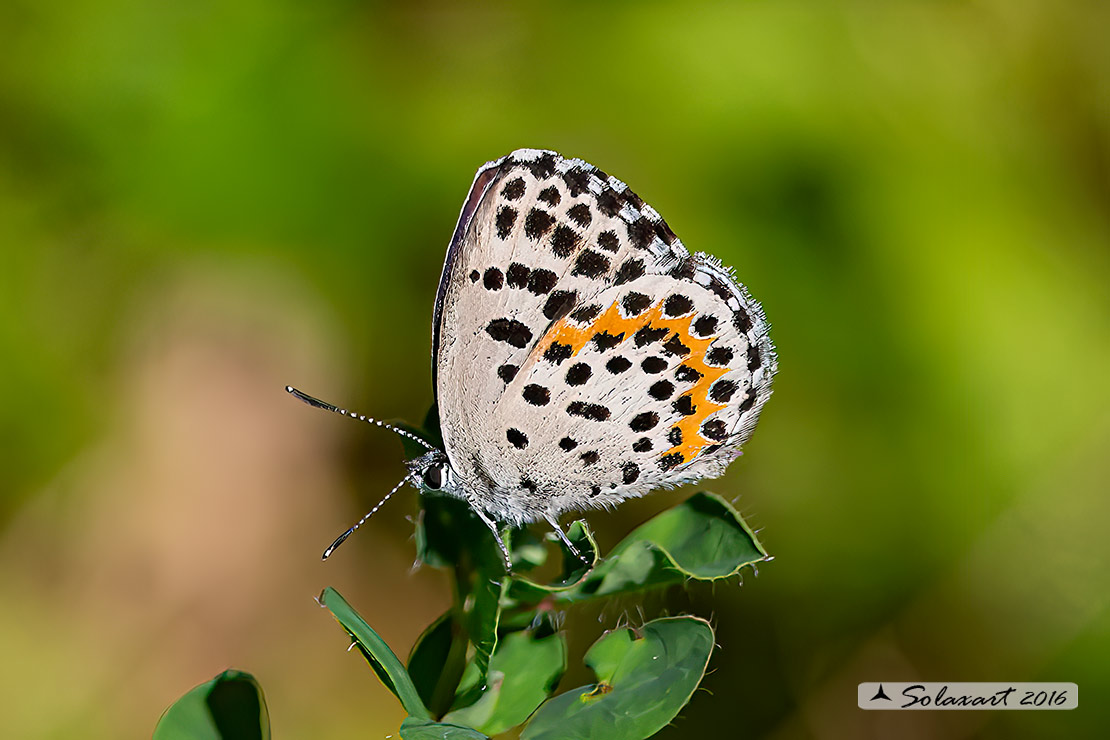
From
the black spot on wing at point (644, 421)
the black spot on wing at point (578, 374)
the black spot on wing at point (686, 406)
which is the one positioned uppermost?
the black spot on wing at point (578, 374)

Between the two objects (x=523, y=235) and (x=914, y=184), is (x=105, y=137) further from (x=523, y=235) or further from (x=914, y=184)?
(x=914, y=184)

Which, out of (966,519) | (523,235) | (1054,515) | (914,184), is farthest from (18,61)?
(1054,515)

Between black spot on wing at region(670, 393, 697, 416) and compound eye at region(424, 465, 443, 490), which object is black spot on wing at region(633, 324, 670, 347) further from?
compound eye at region(424, 465, 443, 490)

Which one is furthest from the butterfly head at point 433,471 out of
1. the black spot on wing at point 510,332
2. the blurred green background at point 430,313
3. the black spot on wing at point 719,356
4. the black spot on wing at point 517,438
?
the blurred green background at point 430,313

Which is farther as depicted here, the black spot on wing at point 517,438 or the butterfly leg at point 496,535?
the black spot on wing at point 517,438

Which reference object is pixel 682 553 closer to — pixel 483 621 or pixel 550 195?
pixel 483 621

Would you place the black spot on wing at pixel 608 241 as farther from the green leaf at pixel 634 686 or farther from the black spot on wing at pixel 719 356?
the green leaf at pixel 634 686
